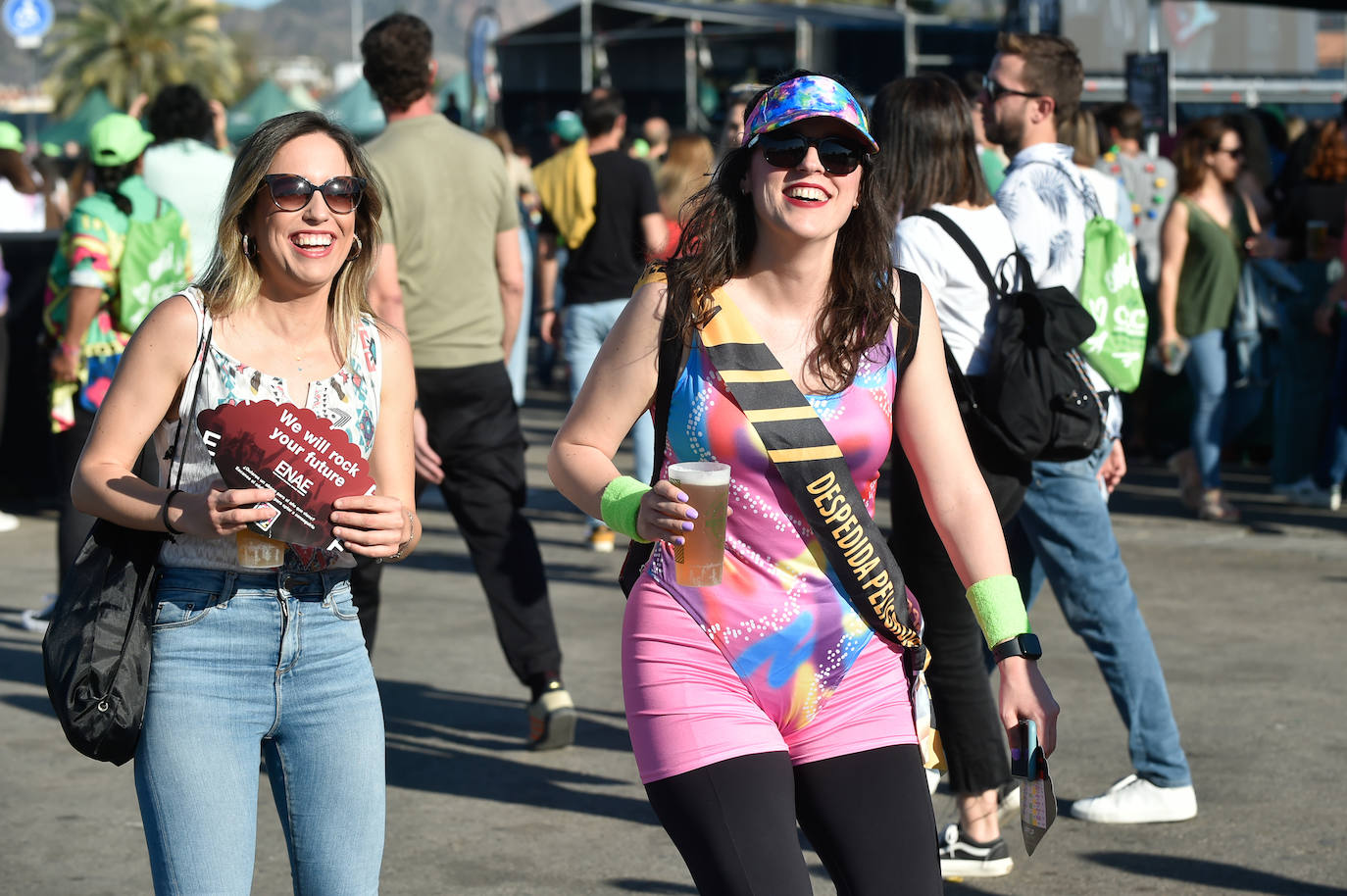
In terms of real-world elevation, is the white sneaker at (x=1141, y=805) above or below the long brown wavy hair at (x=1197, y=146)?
below

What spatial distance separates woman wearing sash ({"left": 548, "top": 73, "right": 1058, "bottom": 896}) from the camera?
2762 millimetres

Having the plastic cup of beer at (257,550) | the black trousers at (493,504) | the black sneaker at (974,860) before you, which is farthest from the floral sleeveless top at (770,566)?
the black trousers at (493,504)

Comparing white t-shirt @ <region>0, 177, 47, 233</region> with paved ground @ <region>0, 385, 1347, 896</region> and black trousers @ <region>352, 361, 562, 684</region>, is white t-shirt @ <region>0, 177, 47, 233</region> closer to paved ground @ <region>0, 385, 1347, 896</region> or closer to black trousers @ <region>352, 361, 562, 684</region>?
paved ground @ <region>0, 385, 1347, 896</region>

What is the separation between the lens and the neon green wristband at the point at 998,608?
291 centimetres

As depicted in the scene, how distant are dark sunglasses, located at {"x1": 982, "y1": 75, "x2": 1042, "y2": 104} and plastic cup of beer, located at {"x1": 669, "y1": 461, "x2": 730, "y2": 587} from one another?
8.23ft

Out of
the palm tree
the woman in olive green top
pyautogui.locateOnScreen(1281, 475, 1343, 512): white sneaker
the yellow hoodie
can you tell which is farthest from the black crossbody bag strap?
the palm tree

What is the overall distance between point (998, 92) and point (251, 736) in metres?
3.01

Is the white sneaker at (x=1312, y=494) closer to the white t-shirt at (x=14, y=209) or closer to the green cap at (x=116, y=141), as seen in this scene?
the green cap at (x=116, y=141)

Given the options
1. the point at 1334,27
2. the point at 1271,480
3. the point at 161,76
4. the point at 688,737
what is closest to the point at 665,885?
the point at 688,737

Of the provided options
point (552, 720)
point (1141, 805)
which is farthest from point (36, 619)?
point (1141, 805)

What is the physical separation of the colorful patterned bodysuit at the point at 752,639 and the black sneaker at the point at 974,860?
5.36 feet

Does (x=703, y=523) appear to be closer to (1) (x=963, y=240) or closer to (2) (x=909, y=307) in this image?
(2) (x=909, y=307)

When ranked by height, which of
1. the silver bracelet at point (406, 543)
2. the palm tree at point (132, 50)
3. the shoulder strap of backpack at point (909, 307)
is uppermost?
the palm tree at point (132, 50)

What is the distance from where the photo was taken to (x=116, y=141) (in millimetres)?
6500
